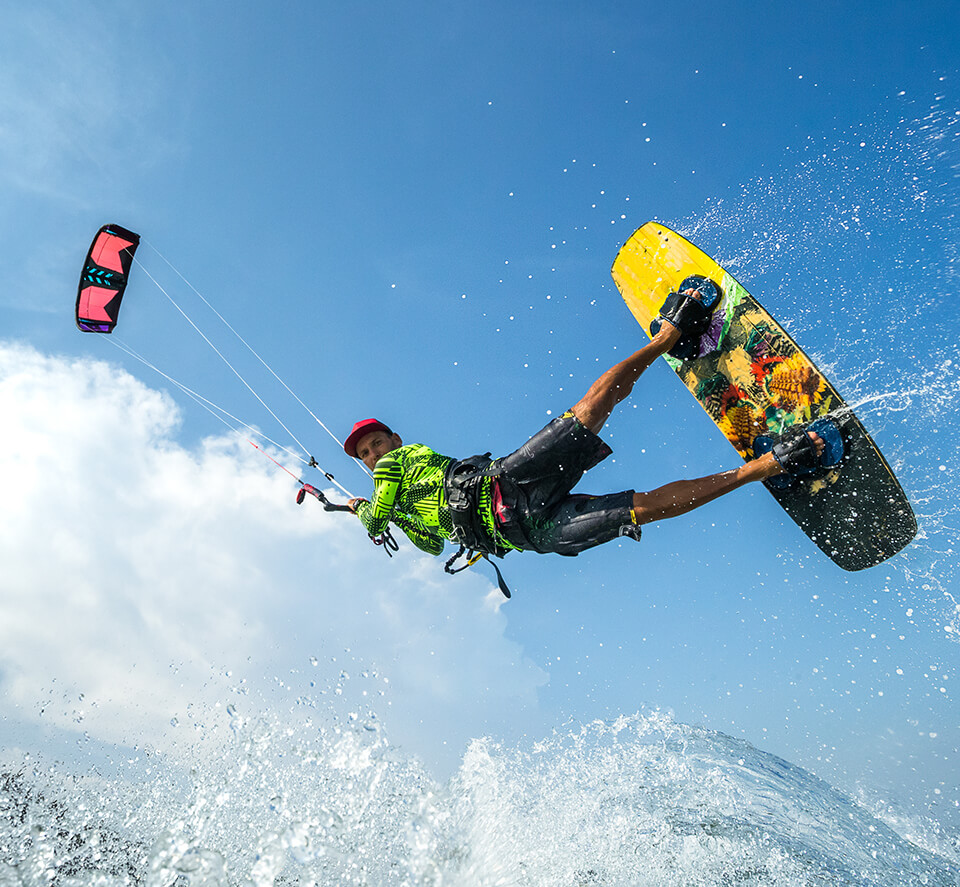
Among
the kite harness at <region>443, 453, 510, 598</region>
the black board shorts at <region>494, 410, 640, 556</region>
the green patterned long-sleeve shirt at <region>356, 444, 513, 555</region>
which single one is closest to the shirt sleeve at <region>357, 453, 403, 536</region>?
the green patterned long-sleeve shirt at <region>356, 444, 513, 555</region>

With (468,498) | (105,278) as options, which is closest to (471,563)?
(468,498)

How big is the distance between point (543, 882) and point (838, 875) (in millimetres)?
2929

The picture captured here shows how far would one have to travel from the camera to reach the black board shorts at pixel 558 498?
4.09 meters

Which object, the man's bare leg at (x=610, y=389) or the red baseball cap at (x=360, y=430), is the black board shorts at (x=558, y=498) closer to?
the man's bare leg at (x=610, y=389)

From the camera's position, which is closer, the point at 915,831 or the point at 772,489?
the point at 772,489

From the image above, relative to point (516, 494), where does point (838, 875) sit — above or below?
below

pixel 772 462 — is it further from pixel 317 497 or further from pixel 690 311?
pixel 317 497

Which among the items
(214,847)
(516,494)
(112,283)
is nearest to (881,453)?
(516,494)

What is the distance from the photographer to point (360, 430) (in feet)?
17.6

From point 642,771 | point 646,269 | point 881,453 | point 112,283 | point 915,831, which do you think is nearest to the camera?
point 881,453

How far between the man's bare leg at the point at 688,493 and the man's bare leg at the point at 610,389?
67cm

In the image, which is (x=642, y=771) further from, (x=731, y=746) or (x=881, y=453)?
(x=881, y=453)

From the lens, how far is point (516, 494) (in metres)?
4.29

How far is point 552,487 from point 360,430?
7.03ft
